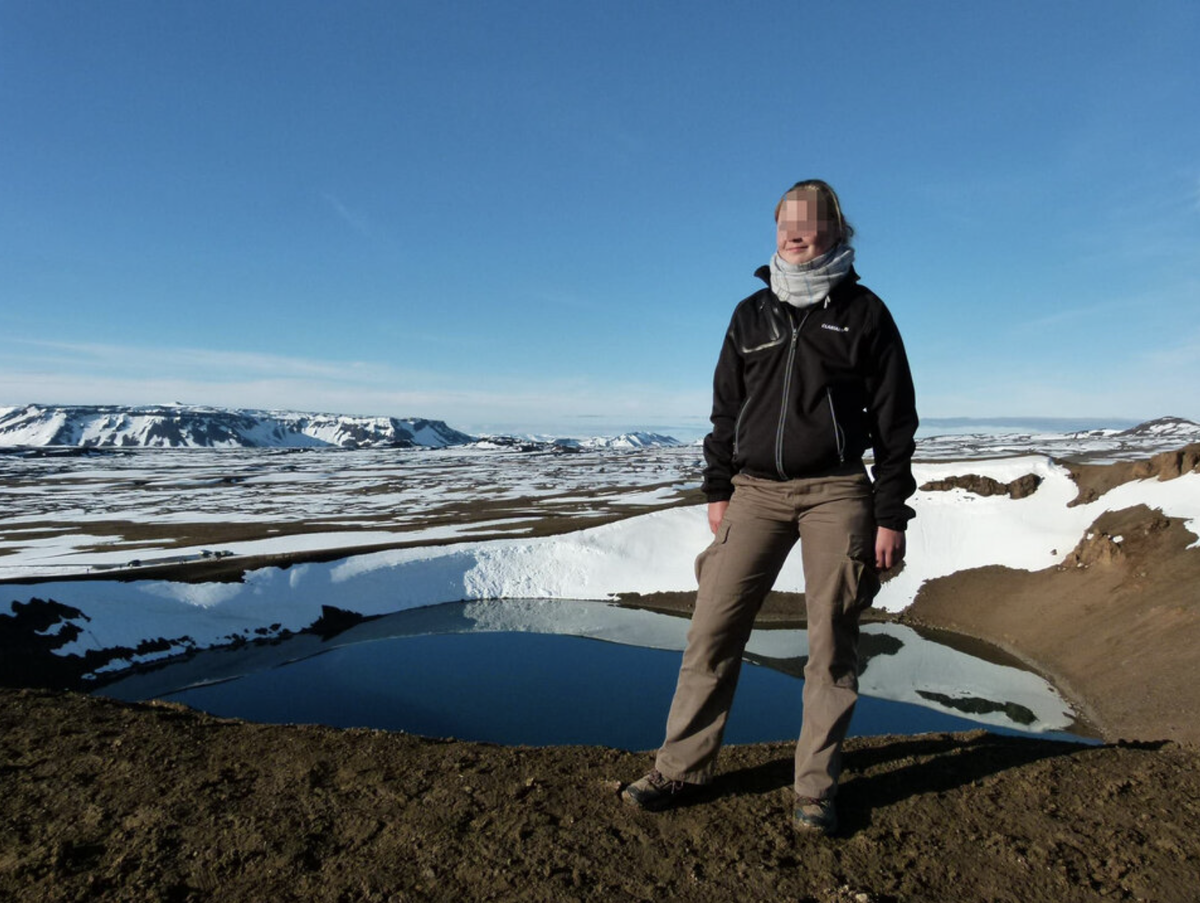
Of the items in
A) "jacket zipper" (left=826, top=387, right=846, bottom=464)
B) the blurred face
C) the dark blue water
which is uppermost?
the blurred face

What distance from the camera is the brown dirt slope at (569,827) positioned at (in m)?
3.48

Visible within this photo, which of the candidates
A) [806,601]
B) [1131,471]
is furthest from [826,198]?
[1131,471]

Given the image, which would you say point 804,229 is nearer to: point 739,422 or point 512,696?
point 739,422

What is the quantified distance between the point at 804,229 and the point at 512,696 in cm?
2014

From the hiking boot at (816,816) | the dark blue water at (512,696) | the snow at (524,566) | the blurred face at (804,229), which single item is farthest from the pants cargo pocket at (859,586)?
the snow at (524,566)

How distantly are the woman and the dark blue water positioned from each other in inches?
511

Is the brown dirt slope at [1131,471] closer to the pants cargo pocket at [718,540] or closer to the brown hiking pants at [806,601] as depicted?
the brown hiking pants at [806,601]

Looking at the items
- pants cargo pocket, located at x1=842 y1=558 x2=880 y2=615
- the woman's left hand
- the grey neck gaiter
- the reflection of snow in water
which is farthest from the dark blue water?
the grey neck gaiter

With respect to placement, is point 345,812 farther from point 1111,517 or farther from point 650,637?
point 1111,517

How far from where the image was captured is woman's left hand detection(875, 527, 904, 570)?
12.4ft

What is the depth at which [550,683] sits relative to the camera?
74.5ft

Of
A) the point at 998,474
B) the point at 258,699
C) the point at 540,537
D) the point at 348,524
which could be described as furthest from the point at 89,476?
the point at 998,474

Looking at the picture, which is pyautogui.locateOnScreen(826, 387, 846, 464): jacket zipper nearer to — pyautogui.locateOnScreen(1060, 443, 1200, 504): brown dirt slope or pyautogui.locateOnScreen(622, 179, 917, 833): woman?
pyautogui.locateOnScreen(622, 179, 917, 833): woman

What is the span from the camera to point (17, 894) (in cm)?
352
